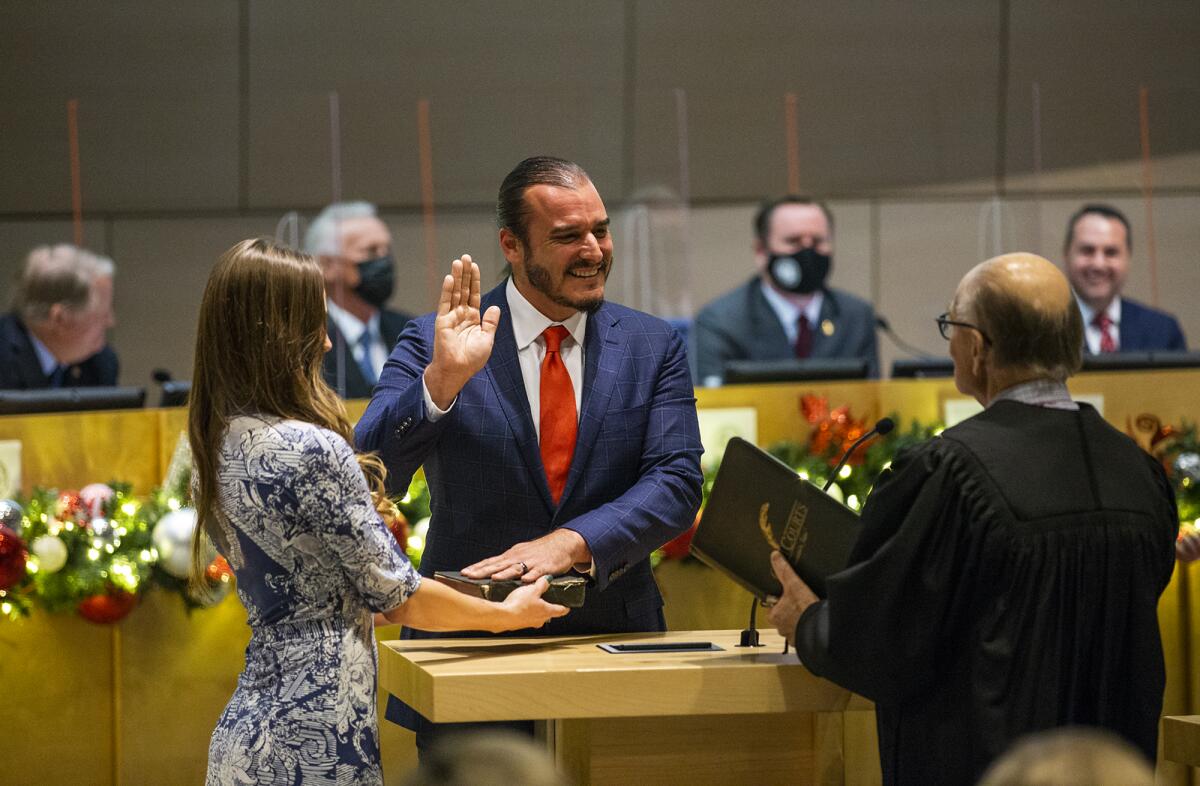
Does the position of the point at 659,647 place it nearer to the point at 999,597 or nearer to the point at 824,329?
the point at 999,597

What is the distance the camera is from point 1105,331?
5820 millimetres

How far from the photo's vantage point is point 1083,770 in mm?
1114

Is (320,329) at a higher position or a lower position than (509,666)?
higher

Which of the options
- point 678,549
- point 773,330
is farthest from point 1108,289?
point 678,549

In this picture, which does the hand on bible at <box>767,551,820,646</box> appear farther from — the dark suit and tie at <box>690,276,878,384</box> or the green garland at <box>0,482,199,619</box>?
the dark suit and tie at <box>690,276,878,384</box>

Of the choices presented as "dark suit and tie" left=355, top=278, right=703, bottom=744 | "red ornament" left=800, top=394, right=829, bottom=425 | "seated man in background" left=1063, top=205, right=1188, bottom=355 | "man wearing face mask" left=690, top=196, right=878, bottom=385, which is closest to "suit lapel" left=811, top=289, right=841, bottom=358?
"man wearing face mask" left=690, top=196, right=878, bottom=385

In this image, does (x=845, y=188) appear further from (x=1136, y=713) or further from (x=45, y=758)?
(x=1136, y=713)

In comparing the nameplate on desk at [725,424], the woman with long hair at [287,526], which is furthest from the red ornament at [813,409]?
the woman with long hair at [287,526]

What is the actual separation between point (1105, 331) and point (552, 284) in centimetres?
388

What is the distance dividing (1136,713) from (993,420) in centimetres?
42

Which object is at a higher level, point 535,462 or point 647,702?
point 535,462

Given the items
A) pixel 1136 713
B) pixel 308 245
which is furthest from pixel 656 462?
pixel 308 245

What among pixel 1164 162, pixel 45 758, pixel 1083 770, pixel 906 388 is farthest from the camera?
pixel 1164 162

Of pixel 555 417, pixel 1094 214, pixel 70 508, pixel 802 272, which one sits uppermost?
pixel 1094 214
